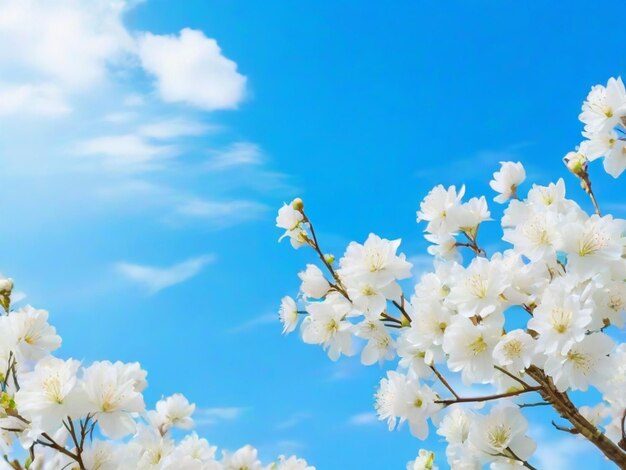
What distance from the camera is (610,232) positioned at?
208cm

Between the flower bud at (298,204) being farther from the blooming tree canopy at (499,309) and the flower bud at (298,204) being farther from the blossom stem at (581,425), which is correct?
the blossom stem at (581,425)

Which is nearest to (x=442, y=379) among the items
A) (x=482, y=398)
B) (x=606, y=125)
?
(x=482, y=398)

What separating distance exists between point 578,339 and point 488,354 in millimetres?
251

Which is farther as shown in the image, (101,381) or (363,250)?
(363,250)

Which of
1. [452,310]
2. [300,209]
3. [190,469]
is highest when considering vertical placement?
[300,209]

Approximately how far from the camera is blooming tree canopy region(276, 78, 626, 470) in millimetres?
2010

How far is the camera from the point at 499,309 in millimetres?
2033

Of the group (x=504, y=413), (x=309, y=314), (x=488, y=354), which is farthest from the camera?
(x=309, y=314)

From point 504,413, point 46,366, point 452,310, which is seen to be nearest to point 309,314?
point 452,310

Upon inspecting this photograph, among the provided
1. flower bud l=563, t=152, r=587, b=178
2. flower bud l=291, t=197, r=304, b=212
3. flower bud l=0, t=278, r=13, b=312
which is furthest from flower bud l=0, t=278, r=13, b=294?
flower bud l=563, t=152, r=587, b=178

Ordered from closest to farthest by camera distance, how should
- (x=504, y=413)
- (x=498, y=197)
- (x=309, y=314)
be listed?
1. (x=504, y=413)
2. (x=309, y=314)
3. (x=498, y=197)

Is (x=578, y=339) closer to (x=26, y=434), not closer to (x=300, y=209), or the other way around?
(x=300, y=209)

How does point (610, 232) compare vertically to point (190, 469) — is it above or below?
above

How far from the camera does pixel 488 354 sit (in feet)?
6.70
